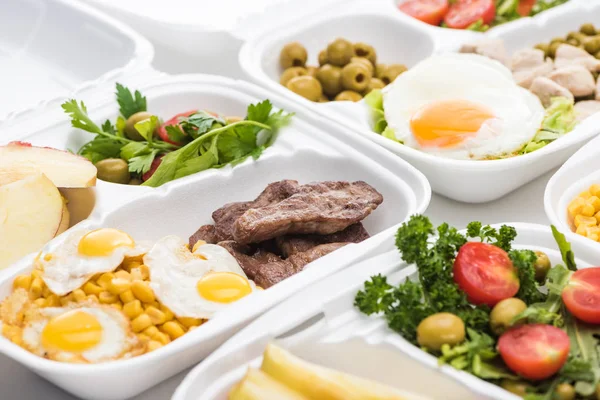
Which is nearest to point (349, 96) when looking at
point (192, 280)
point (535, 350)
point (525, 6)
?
point (525, 6)

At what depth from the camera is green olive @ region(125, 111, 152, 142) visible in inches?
120

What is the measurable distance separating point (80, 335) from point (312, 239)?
919 mm

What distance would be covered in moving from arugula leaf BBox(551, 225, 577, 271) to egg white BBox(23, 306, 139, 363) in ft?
4.12

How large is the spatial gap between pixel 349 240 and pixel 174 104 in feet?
4.09

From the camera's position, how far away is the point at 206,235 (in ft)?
8.75

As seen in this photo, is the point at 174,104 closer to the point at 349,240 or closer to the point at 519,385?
the point at 349,240

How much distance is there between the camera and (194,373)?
1810 millimetres

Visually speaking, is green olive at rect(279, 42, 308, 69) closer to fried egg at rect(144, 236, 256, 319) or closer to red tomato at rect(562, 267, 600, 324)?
fried egg at rect(144, 236, 256, 319)

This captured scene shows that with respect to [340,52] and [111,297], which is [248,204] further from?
[340,52]

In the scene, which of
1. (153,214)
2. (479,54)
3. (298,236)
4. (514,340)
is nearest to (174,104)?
(153,214)

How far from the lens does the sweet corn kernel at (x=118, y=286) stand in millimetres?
2082

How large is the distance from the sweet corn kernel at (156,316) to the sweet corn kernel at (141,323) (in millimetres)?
17

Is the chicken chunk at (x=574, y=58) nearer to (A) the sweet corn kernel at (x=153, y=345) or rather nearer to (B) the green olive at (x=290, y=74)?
(B) the green olive at (x=290, y=74)

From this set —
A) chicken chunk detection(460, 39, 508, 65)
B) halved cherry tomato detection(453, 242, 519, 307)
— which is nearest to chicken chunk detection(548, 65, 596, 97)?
chicken chunk detection(460, 39, 508, 65)
